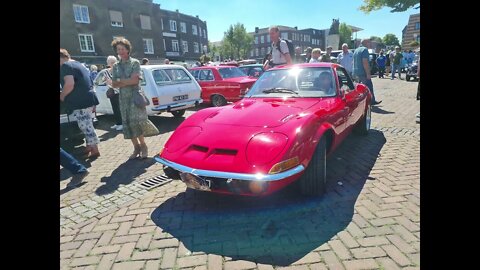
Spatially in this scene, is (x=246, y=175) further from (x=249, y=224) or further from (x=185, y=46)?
(x=185, y=46)

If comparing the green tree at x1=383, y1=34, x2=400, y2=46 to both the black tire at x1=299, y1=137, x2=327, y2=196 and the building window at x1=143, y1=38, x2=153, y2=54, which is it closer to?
the building window at x1=143, y1=38, x2=153, y2=54

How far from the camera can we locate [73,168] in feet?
13.4

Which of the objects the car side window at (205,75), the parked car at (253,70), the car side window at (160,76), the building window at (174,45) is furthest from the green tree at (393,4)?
the building window at (174,45)

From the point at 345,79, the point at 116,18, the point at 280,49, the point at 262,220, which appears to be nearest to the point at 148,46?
the point at 116,18

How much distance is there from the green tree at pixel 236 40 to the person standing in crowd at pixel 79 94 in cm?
5707

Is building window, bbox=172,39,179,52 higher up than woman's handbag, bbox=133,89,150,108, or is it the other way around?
building window, bbox=172,39,179,52

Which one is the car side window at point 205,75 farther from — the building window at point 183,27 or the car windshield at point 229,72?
the building window at point 183,27

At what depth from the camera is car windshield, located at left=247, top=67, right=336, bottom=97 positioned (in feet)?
12.8

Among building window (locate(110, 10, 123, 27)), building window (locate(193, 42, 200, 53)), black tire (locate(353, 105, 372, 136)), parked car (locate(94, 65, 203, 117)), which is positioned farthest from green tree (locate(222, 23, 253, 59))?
black tire (locate(353, 105, 372, 136))

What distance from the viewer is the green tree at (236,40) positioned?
5866 centimetres

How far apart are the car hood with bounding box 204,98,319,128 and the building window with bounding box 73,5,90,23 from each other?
3322cm

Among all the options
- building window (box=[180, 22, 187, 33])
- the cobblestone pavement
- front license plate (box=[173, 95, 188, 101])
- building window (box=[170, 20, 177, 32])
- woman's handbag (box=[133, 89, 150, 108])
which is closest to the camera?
the cobblestone pavement
